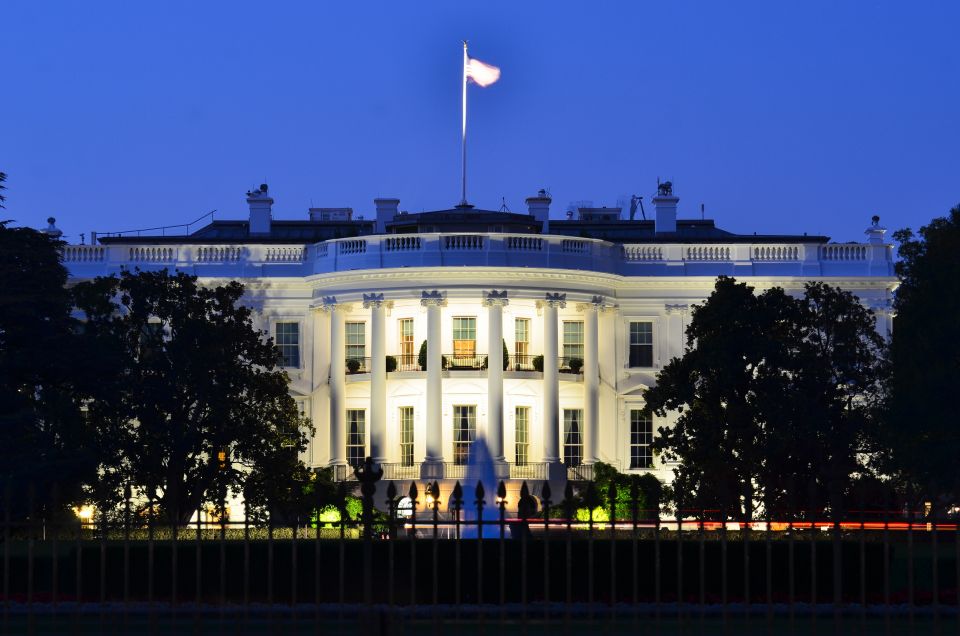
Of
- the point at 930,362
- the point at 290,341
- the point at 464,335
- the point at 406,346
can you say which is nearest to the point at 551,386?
the point at 464,335

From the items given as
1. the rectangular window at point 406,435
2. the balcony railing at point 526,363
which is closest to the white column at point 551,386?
the balcony railing at point 526,363

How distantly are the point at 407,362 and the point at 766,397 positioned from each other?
20.4 meters

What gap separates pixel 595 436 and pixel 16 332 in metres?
36.3

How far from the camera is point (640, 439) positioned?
86.7 m

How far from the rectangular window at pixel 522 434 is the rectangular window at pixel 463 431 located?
1795 mm

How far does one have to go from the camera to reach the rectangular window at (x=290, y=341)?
288 feet

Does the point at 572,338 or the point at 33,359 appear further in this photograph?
the point at 572,338

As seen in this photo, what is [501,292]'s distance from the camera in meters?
83.2

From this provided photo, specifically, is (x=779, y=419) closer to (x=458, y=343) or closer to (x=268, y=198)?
(x=458, y=343)

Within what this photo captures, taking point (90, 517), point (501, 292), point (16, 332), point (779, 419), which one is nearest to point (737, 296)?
point (779, 419)

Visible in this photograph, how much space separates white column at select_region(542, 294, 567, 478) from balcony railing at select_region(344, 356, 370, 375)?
6.86 meters

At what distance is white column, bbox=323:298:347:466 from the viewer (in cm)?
8444

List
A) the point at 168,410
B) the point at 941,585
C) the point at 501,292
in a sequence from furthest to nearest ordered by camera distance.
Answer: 1. the point at 501,292
2. the point at 168,410
3. the point at 941,585

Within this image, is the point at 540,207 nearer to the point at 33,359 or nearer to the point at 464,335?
the point at 464,335
